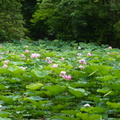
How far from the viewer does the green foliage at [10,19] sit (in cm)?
1326

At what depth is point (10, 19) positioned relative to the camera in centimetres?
1351

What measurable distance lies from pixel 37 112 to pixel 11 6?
1147 cm

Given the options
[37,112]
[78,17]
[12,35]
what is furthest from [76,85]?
[12,35]

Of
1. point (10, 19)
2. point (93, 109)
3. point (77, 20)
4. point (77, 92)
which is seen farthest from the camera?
point (10, 19)

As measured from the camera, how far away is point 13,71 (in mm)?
3793

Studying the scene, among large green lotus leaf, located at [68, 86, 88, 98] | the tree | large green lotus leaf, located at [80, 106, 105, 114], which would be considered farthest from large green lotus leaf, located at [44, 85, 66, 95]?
the tree

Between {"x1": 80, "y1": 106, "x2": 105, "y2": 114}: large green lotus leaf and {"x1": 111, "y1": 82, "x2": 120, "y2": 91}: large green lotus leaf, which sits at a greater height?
{"x1": 111, "y1": 82, "x2": 120, "y2": 91}: large green lotus leaf

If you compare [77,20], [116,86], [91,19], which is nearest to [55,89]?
[116,86]

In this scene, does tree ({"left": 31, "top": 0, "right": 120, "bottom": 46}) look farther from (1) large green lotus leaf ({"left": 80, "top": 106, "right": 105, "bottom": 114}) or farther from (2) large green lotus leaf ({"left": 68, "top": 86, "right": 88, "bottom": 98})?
(1) large green lotus leaf ({"left": 80, "top": 106, "right": 105, "bottom": 114})

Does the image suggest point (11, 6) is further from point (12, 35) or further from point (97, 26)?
point (97, 26)

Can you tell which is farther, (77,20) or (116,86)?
(77,20)

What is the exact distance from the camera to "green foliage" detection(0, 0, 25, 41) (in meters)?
13.3

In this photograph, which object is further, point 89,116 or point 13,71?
point 13,71

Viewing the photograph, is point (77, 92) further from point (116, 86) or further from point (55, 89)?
point (116, 86)
